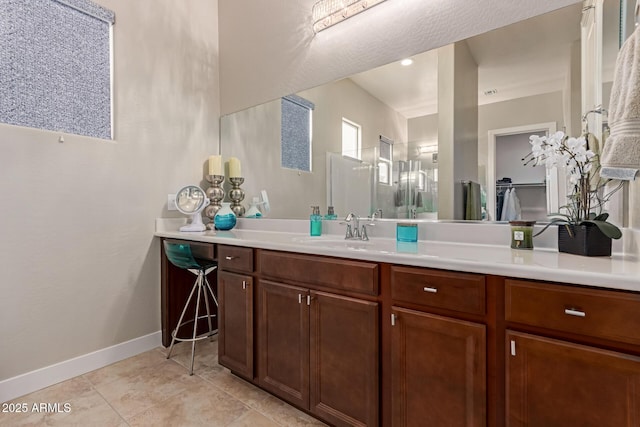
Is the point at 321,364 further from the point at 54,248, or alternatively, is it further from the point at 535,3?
the point at 535,3

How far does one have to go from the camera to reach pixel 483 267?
0.98 m

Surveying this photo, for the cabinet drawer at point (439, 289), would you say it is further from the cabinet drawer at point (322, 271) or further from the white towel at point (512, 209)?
the white towel at point (512, 209)

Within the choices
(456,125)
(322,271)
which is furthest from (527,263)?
(456,125)

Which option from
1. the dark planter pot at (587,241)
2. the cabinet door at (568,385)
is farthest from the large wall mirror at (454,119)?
the cabinet door at (568,385)

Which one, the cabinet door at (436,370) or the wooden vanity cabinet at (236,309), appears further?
the wooden vanity cabinet at (236,309)

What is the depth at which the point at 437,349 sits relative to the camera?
3.54ft

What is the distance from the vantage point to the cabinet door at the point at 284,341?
4.79ft

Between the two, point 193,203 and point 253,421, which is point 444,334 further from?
point 193,203

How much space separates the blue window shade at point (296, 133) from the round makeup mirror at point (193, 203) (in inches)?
28.0

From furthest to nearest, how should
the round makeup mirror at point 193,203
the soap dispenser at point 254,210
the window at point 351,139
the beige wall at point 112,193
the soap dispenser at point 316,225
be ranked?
1. the soap dispenser at point 254,210
2. the round makeup mirror at point 193,203
3. the soap dispenser at point 316,225
4. the window at point 351,139
5. the beige wall at point 112,193

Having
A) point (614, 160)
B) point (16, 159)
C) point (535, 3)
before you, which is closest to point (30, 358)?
point (16, 159)

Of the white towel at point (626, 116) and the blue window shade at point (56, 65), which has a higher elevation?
the blue window shade at point (56, 65)

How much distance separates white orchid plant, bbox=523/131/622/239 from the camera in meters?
1.17

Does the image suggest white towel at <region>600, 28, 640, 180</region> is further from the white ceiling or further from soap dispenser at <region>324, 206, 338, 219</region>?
soap dispenser at <region>324, 206, 338, 219</region>
